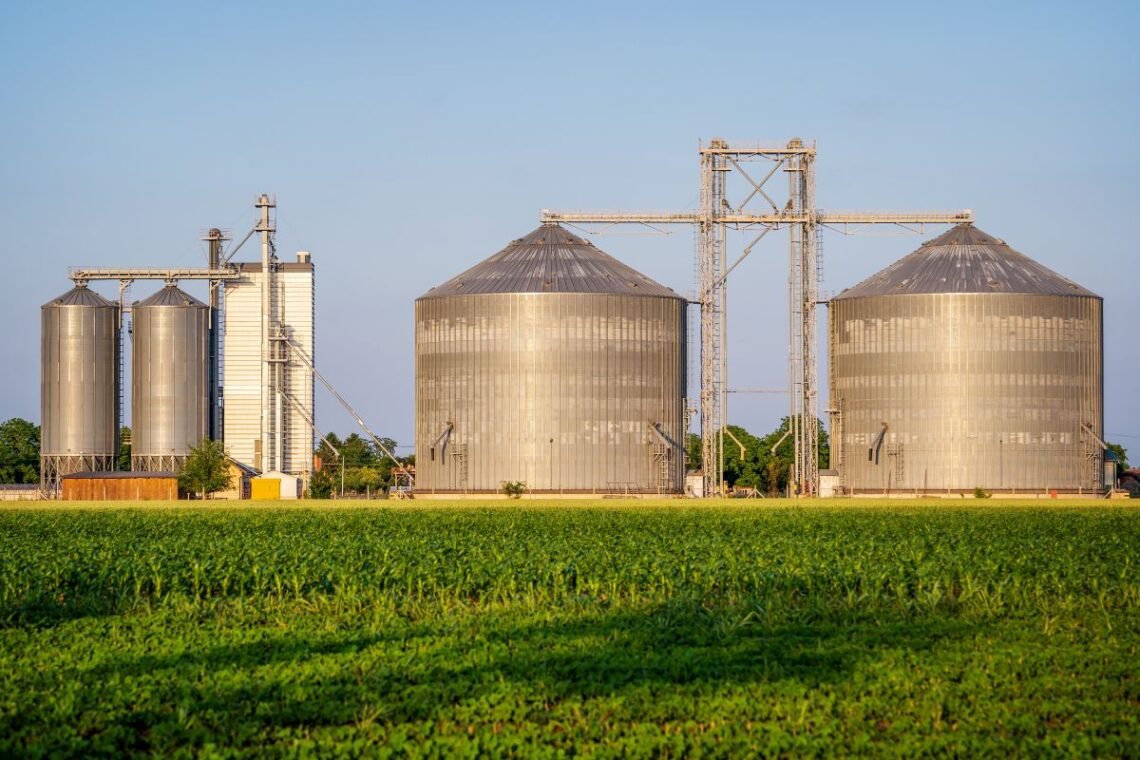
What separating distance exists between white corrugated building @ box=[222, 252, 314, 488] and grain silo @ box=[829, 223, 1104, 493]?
36290 millimetres

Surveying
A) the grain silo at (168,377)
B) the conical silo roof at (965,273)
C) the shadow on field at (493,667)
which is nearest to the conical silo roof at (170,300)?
the grain silo at (168,377)

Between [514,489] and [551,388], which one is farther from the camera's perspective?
[551,388]

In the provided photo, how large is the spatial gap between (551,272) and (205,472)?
25.4 m

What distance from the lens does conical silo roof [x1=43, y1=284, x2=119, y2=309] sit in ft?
354

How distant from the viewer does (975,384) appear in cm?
10256

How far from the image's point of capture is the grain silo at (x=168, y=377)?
350ft

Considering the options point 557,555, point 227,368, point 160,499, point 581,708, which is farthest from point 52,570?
point 227,368

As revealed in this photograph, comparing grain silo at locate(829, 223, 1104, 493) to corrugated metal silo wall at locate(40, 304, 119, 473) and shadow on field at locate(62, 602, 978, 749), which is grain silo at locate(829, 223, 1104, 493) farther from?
shadow on field at locate(62, 602, 978, 749)

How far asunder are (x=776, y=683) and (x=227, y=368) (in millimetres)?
89089

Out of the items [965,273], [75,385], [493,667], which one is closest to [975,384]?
[965,273]

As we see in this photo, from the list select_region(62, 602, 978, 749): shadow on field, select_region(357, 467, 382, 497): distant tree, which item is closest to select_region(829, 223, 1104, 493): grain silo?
select_region(357, 467, 382, 497): distant tree

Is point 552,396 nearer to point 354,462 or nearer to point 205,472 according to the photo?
point 205,472

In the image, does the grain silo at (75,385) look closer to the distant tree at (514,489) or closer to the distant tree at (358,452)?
the distant tree at (514,489)

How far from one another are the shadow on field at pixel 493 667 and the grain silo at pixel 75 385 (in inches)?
3233
